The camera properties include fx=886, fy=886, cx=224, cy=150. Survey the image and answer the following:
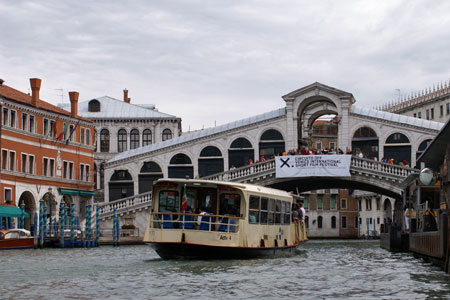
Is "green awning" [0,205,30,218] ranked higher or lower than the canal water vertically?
higher

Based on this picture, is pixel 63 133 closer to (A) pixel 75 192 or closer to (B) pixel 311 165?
(A) pixel 75 192

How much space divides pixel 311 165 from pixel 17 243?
51.4 ft

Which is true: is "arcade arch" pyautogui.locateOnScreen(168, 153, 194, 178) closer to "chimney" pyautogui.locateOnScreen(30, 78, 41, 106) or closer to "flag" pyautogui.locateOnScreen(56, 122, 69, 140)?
"flag" pyautogui.locateOnScreen(56, 122, 69, 140)

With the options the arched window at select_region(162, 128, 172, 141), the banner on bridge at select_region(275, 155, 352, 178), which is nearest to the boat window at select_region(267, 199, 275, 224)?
the banner on bridge at select_region(275, 155, 352, 178)

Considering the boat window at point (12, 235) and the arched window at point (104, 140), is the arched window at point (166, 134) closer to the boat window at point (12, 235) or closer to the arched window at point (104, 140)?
the arched window at point (104, 140)

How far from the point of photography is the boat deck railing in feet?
79.4

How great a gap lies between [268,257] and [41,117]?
21839mm

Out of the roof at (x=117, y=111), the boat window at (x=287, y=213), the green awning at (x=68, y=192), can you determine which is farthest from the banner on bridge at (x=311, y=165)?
the roof at (x=117, y=111)

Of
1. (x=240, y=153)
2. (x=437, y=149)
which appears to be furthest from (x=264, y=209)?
(x=240, y=153)

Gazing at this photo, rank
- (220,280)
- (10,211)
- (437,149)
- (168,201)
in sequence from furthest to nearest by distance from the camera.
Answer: (10,211)
(437,149)
(168,201)
(220,280)

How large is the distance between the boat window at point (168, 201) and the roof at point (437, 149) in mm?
7472

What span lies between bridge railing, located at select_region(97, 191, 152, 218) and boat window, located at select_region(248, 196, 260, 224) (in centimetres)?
1997

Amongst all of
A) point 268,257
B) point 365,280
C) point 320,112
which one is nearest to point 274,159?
point 320,112

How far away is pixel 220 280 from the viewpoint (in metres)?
18.5
